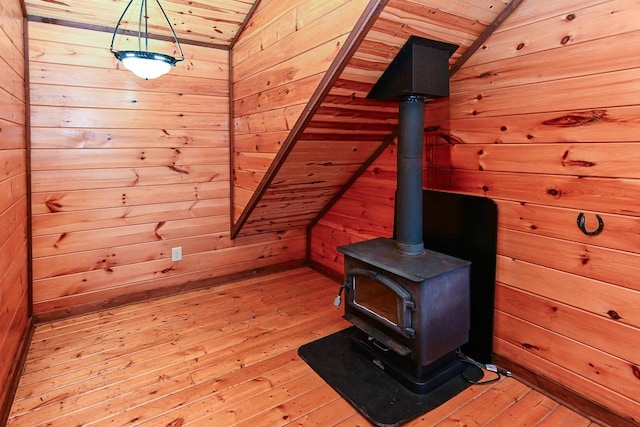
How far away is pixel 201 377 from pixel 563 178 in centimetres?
211

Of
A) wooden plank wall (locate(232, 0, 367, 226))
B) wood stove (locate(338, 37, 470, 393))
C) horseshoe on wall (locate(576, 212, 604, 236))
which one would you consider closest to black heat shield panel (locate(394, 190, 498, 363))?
wood stove (locate(338, 37, 470, 393))

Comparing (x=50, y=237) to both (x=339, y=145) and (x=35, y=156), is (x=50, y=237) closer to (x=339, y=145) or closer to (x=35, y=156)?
(x=35, y=156)

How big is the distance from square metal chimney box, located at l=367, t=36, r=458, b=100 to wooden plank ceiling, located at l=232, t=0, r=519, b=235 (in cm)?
4

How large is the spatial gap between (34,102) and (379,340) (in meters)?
2.61

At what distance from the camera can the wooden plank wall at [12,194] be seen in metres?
1.84

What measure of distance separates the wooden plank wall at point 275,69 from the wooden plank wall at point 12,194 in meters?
1.37

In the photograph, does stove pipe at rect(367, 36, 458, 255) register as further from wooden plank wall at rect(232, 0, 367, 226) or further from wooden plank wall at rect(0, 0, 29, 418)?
wooden plank wall at rect(0, 0, 29, 418)

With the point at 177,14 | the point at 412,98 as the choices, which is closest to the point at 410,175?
the point at 412,98

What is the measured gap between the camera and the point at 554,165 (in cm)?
184

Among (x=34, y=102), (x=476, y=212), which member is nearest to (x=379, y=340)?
(x=476, y=212)

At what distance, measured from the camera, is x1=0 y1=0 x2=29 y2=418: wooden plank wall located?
72.6 inches

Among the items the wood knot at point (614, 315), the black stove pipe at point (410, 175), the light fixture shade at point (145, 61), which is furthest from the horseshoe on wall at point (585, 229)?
the light fixture shade at point (145, 61)

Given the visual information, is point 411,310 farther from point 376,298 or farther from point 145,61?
point 145,61

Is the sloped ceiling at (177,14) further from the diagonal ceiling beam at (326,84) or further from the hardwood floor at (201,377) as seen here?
the hardwood floor at (201,377)
